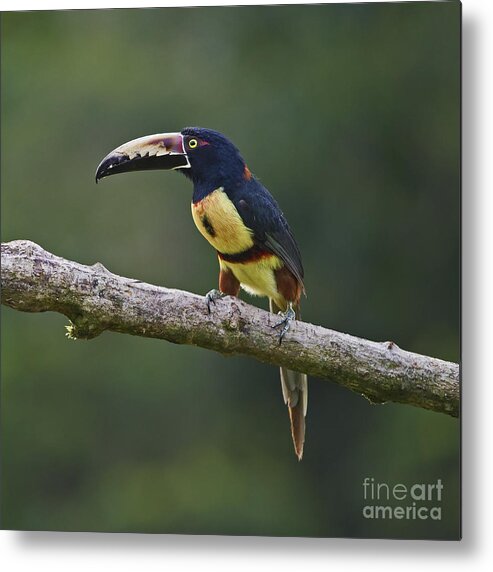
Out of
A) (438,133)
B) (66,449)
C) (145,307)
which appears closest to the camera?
(145,307)

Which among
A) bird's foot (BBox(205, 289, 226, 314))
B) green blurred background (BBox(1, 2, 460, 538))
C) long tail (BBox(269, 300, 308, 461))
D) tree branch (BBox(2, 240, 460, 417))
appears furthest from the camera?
long tail (BBox(269, 300, 308, 461))

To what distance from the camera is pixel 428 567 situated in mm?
3213

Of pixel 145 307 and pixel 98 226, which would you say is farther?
pixel 98 226

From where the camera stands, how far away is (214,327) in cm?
315

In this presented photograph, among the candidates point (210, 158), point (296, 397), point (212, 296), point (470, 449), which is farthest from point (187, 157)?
point (470, 449)

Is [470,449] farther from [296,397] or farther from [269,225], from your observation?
[269,225]

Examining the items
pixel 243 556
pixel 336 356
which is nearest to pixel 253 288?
pixel 336 356

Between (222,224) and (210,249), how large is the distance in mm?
181

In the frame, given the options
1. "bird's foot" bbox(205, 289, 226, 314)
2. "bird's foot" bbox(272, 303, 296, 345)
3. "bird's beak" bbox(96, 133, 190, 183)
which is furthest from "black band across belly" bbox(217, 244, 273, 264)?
"bird's beak" bbox(96, 133, 190, 183)

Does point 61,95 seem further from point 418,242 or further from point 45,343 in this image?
point 418,242

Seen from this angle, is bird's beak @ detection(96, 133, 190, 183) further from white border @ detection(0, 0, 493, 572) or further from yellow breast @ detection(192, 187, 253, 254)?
white border @ detection(0, 0, 493, 572)

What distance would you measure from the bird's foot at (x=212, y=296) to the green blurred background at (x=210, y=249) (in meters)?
0.09

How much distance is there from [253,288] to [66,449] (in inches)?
34.6

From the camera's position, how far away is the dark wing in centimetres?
336
